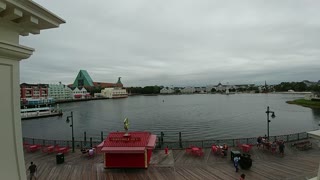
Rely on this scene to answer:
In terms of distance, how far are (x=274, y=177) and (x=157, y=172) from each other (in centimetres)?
672

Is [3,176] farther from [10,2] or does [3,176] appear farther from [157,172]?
[157,172]

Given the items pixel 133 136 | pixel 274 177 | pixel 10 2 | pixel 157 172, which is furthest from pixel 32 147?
pixel 10 2

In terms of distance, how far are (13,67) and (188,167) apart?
14.6 metres

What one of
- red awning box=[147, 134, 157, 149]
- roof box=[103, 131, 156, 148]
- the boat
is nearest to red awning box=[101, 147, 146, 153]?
roof box=[103, 131, 156, 148]

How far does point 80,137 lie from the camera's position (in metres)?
49.2

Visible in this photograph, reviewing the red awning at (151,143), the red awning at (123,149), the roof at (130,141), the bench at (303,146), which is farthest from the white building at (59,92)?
the bench at (303,146)

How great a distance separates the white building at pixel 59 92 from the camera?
574 feet

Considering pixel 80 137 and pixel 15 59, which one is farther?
pixel 80 137

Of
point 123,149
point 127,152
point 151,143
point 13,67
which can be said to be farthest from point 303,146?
point 13,67

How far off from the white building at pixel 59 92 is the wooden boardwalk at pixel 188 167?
166578 millimetres

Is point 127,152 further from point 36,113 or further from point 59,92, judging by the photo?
point 59,92

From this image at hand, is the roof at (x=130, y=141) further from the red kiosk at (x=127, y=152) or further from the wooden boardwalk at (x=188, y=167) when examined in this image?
the wooden boardwalk at (x=188, y=167)

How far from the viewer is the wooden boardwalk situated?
15.1 metres

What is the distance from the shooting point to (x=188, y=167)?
55.0 ft
